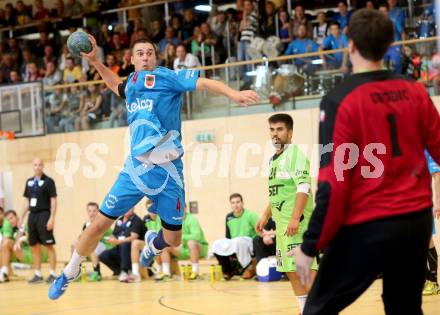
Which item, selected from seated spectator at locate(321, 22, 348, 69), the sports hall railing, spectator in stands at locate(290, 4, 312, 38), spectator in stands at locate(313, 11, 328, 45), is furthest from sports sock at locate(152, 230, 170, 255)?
spectator in stands at locate(290, 4, 312, 38)

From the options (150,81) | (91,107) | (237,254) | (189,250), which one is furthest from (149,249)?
(91,107)

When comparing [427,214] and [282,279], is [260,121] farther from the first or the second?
[427,214]

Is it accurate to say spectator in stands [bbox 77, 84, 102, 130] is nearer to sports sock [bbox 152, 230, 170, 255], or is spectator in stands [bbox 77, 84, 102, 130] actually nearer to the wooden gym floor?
the wooden gym floor

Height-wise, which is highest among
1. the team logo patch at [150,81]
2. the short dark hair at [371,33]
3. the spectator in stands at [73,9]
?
the spectator in stands at [73,9]

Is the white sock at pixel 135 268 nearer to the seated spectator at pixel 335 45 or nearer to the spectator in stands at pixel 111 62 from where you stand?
the seated spectator at pixel 335 45

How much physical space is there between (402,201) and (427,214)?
0.62 feet

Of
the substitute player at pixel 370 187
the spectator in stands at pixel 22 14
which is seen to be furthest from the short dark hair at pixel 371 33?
Answer: the spectator in stands at pixel 22 14

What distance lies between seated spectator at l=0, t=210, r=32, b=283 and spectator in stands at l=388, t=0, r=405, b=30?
8616 millimetres

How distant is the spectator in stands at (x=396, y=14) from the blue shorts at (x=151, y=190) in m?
8.90

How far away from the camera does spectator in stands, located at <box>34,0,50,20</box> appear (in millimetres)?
24500

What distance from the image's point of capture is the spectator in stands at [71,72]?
69.1ft

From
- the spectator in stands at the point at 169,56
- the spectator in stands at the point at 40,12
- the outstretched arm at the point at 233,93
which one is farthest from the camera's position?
the spectator in stands at the point at 40,12

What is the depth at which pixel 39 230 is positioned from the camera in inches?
598

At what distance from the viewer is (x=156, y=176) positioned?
7.94 metres
